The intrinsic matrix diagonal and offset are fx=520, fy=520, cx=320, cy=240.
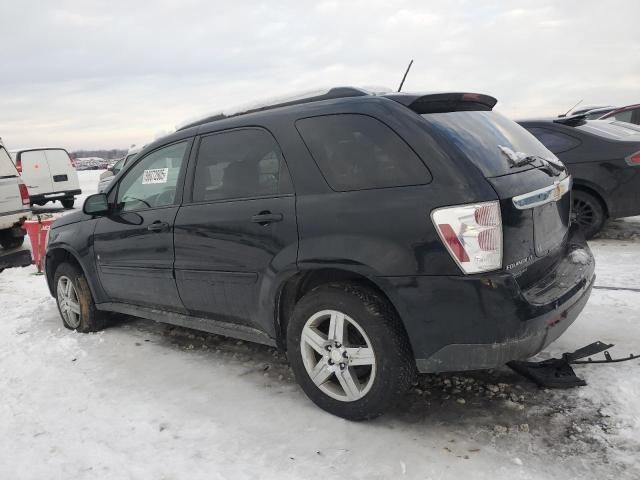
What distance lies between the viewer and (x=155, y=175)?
4012mm

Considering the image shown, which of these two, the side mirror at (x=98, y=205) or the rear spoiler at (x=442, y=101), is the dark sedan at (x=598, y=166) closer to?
the rear spoiler at (x=442, y=101)

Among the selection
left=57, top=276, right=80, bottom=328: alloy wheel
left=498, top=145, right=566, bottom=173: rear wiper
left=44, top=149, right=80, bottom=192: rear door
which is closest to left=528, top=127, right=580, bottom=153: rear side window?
left=498, top=145, right=566, bottom=173: rear wiper

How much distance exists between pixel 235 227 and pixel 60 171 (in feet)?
48.8

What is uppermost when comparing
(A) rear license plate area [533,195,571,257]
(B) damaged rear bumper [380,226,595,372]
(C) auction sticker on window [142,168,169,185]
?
(C) auction sticker on window [142,168,169,185]

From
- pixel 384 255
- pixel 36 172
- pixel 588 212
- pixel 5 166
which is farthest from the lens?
pixel 36 172

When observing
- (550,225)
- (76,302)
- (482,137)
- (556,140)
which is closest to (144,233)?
(76,302)

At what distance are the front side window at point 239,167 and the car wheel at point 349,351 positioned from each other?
2.40 ft

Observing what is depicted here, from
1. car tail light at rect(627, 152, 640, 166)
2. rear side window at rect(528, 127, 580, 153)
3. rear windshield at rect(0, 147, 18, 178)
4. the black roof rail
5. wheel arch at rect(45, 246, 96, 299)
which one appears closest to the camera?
the black roof rail

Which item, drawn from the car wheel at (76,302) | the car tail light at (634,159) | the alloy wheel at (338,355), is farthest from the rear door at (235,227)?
the car tail light at (634,159)

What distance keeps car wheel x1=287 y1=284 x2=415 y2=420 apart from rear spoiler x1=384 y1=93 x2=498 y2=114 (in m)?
1.02

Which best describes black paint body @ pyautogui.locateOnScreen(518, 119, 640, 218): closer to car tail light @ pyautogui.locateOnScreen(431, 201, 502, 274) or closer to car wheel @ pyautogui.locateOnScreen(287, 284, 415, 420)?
car tail light @ pyautogui.locateOnScreen(431, 201, 502, 274)

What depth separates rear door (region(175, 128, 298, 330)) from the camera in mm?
3059

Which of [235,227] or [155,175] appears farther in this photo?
[155,175]

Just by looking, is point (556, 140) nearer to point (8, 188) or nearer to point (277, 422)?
point (277, 422)
